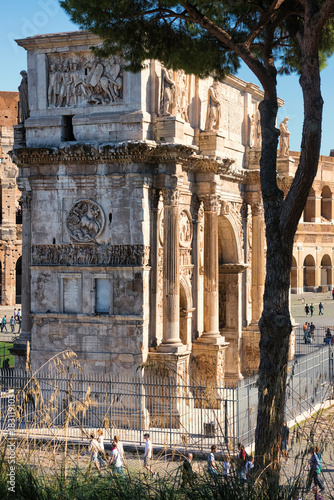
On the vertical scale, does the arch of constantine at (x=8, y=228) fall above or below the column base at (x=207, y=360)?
above

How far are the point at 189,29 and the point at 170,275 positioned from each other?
5678mm

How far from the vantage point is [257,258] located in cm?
2416

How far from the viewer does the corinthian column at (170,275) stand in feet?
58.4

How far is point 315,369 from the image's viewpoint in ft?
67.8

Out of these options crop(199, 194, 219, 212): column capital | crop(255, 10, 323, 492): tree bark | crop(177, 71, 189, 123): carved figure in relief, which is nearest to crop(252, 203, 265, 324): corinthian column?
crop(199, 194, 219, 212): column capital

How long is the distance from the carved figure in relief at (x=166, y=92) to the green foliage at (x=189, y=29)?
246 cm

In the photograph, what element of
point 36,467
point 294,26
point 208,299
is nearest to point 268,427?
point 36,467

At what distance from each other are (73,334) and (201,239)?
472 cm

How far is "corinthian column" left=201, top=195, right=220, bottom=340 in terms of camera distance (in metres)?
20.4

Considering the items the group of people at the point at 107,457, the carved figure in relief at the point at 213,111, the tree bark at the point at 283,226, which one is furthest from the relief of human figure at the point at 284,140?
the group of people at the point at 107,457

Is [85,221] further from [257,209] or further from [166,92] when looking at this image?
[257,209]

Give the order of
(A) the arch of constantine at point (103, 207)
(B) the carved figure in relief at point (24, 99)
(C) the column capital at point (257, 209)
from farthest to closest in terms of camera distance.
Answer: (C) the column capital at point (257, 209)
(B) the carved figure in relief at point (24, 99)
(A) the arch of constantine at point (103, 207)

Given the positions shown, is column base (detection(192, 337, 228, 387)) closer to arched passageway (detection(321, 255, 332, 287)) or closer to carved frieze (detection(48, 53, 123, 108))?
carved frieze (detection(48, 53, 123, 108))

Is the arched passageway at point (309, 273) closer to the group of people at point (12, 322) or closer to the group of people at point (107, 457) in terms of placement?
the group of people at point (12, 322)
